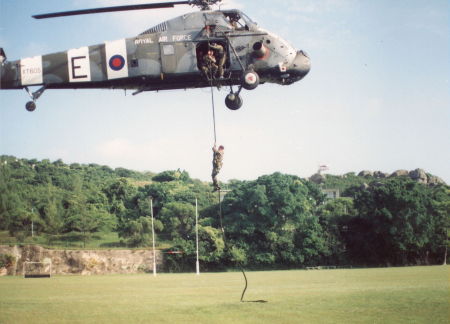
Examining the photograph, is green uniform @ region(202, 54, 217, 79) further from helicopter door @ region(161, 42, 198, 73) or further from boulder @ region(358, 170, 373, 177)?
boulder @ region(358, 170, 373, 177)

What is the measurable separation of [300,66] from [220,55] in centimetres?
280

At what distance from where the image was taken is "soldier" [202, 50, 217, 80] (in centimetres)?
1742

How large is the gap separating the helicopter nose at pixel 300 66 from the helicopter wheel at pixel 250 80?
1.70 metres

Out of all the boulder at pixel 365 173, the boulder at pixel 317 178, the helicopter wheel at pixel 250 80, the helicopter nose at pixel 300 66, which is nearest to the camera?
the helicopter wheel at pixel 250 80

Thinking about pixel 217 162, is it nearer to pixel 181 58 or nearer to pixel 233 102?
pixel 233 102

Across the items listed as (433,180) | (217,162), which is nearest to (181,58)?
(217,162)

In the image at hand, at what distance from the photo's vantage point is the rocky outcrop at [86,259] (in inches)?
2598

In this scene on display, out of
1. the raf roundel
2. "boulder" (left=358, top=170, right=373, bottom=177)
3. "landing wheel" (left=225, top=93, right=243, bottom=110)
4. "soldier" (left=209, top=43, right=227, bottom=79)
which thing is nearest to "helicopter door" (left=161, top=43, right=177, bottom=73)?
"soldier" (left=209, top=43, right=227, bottom=79)

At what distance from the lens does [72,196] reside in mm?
85750

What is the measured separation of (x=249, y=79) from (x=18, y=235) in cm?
6446

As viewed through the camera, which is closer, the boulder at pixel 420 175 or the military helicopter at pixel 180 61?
the military helicopter at pixel 180 61

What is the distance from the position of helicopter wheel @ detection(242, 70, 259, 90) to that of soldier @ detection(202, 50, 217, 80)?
38.8 inches

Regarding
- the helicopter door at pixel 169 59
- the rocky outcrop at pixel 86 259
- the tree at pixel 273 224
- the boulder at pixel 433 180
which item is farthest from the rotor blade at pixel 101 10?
the boulder at pixel 433 180

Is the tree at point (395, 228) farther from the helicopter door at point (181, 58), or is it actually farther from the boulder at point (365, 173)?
the boulder at point (365, 173)
